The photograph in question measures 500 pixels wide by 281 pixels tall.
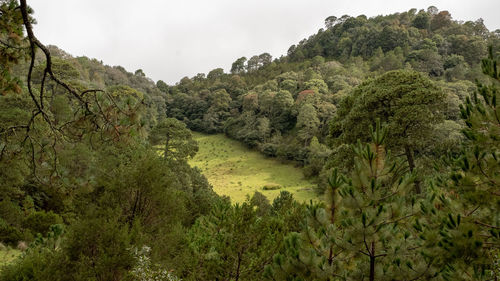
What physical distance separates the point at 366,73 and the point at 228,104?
21.8 m

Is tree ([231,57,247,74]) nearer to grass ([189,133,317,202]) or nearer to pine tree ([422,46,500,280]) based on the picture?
grass ([189,133,317,202])

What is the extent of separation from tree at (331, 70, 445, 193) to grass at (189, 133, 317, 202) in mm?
10824

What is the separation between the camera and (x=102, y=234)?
18.4ft

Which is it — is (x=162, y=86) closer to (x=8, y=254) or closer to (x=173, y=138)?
(x=173, y=138)

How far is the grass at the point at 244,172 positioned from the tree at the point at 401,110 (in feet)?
35.5

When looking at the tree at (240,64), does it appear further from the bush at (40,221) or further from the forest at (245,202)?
the bush at (40,221)

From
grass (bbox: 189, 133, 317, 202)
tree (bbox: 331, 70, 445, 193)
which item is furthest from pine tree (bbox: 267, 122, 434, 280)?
grass (bbox: 189, 133, 317, 202)

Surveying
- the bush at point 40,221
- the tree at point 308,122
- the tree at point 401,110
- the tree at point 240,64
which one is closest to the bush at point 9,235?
the bush at point 40,221

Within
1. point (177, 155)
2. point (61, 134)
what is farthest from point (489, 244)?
point (177, 155)

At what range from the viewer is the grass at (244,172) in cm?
2422

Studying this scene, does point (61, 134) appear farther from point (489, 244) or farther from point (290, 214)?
point (290, 214)

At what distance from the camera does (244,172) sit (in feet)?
102

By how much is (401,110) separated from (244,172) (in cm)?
2205

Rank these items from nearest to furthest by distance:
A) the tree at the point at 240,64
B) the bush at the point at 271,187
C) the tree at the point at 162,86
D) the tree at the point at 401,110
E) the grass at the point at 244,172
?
the tree at the point at 401,110 → the grass at the point at 244,172 → the bush at the point at 271,187 → the tree at the point at 162,86 → the tree at the point at 240,64
